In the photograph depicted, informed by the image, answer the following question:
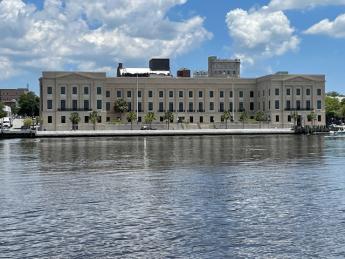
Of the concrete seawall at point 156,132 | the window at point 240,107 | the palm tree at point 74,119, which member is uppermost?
the window at point 240,107

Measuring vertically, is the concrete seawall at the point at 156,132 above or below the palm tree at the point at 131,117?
below

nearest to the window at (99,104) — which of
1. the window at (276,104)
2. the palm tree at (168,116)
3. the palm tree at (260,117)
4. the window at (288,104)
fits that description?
the palm tree at (168,116)

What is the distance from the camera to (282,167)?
1943 inches

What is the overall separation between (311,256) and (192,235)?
15.1 feet

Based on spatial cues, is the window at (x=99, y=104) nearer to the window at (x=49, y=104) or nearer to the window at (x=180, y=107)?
the window at (x=49, y=104)

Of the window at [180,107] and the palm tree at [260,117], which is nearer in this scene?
the palm tree at [260,117]

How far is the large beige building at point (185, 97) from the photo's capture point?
164 m

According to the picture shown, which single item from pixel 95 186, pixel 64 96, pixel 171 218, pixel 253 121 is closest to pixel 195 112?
pixel 253 121

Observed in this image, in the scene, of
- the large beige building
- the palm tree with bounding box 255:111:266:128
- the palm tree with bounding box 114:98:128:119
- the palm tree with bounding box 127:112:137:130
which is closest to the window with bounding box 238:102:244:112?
the large beige building

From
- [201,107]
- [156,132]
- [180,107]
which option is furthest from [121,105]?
[201,107]

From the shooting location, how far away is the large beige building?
164 metres

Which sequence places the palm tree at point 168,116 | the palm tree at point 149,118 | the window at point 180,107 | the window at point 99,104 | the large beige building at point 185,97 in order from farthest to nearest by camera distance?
the window at point 180,107
the window at point 99,104
the palm tree at point 168,116
the large beige building at point 185,97
the palm tree at point 149,118

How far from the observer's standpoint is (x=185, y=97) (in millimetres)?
177125

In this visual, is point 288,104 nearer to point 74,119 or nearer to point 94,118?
point 94,118
